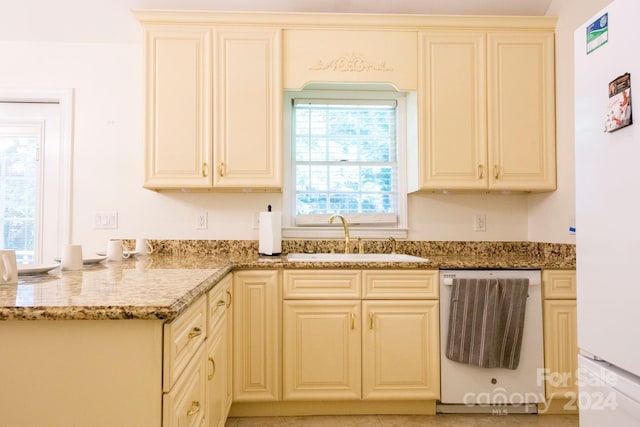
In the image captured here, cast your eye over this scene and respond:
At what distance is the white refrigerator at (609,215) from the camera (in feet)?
3.28

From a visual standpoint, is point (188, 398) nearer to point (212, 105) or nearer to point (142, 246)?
point (142, 246)

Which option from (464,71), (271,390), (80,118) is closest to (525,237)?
(464,71)

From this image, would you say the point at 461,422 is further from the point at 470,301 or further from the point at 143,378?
the point at 143,378

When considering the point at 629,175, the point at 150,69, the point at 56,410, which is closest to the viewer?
the point at 56,410

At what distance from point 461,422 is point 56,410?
6.25 feet

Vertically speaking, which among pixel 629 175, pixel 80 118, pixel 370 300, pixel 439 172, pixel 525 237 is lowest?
pixel 370 300

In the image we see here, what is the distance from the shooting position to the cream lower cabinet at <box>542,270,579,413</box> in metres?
2.03

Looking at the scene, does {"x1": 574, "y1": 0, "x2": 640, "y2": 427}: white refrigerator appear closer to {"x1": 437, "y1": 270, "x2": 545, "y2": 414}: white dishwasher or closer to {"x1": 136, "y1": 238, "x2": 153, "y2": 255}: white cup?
{"x1": 437, "y1": 270, "x2": 545, "y2": 414}: white dishwasher

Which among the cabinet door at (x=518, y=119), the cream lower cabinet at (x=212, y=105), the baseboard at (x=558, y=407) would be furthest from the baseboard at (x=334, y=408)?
the cabinet door at (x=518, y=119)

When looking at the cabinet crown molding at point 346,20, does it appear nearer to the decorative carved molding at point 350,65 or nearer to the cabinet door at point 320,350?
→ the decorative carved molding at point 350,65

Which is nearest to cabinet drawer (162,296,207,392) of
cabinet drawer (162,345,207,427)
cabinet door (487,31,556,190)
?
cabinet drawer (162,345,207,427)

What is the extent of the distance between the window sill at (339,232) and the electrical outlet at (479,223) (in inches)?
18.9

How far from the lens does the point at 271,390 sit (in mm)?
2037

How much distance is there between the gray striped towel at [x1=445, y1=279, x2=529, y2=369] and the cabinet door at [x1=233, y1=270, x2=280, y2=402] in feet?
3.11
